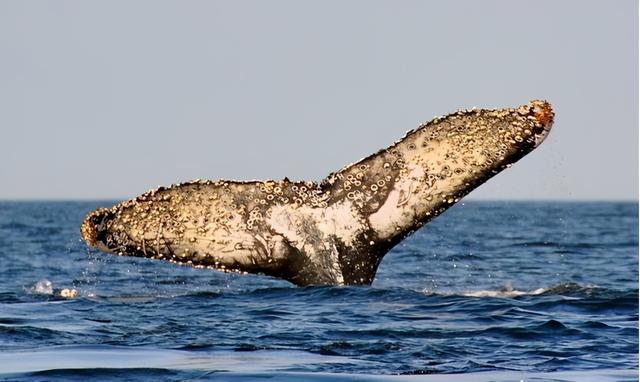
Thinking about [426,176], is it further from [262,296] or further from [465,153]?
[262,296]

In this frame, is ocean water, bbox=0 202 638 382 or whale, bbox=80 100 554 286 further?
whale, bbox=80 100 554 286

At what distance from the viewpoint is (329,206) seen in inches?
452

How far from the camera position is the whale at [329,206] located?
11102 millimetres

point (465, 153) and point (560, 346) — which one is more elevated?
point (465, 153)

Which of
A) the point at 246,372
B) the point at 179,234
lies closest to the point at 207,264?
the point at 179,234

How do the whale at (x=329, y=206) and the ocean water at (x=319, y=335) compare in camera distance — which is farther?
the whale at (x=329, y=206)

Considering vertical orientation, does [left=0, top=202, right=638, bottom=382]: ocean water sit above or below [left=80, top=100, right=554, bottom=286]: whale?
below

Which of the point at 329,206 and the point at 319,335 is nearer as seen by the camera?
the point at 319,335

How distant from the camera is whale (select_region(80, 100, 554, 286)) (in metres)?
11.1

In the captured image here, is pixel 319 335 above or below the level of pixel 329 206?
below

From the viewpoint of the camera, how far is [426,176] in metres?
11.3

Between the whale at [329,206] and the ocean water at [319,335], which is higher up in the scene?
the whale at [329,206]

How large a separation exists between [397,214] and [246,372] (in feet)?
9.41

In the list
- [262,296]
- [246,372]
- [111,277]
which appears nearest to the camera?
[246,372]
